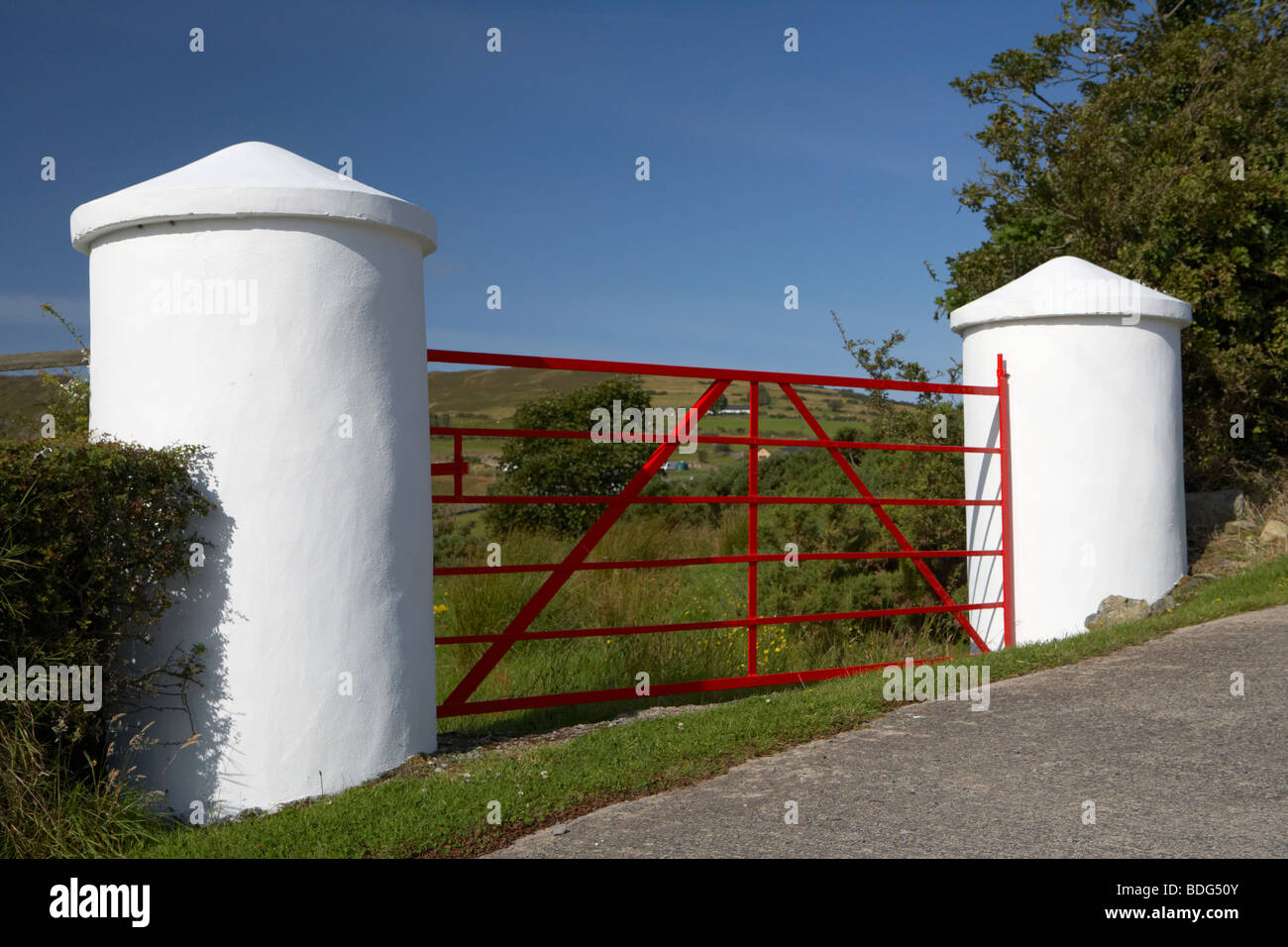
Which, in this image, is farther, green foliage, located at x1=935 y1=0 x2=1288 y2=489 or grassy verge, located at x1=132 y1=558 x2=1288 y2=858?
green foliage, located at x1=935 y1=0 x2=1288 y2=489

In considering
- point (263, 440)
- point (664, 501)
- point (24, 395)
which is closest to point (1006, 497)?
point (664, 501)

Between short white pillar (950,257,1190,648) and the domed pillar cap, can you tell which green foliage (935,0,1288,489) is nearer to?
short white pillar (950,257,1190,648)

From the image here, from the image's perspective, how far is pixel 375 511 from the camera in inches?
206

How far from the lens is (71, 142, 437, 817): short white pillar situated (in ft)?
16.4

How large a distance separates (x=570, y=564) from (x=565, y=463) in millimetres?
12091

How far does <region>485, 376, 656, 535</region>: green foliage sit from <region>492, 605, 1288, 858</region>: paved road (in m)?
12.0

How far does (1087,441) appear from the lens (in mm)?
8617

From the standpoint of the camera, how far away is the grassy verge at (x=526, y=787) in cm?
438

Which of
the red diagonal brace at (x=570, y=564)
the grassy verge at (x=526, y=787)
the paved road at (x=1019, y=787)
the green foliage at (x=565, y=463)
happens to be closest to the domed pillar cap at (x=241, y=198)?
the red diagonal brace at (x=570, y=564)

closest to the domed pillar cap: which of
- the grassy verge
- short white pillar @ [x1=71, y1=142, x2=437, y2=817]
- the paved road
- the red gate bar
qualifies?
short white pillar @ [x1=71, y1=142, x2=437, y2=817]

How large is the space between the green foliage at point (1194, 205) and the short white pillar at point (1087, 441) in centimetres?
243
